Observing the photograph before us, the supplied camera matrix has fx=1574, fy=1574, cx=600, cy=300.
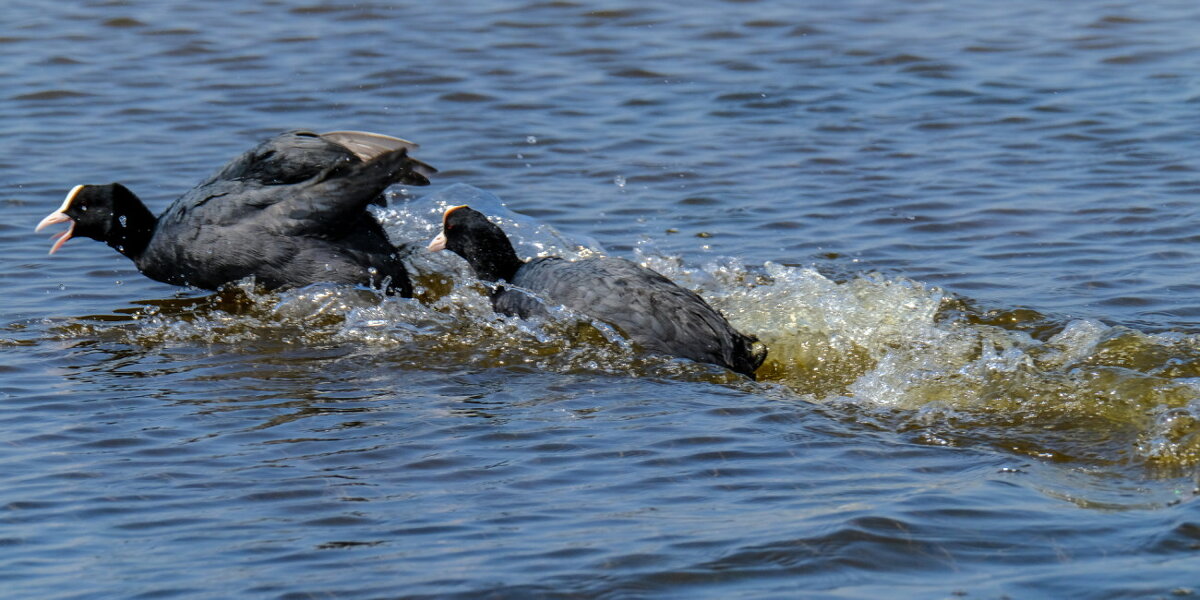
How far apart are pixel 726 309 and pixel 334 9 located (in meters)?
7.15

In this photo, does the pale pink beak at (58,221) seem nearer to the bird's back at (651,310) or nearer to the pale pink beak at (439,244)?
the pale pink beak at (439,244)

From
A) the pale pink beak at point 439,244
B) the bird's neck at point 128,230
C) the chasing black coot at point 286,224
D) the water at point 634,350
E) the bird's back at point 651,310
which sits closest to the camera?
the water at point 634,350

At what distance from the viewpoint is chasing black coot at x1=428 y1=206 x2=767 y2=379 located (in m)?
5.69

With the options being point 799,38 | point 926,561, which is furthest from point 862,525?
point 799,38

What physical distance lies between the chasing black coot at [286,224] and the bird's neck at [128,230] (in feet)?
0.17

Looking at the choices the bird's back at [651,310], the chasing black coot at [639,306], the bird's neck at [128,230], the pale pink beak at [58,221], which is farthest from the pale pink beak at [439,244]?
the pale pink beak at [58,221]

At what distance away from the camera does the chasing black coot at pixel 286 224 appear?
6.66 metres

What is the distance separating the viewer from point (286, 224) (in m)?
6.68

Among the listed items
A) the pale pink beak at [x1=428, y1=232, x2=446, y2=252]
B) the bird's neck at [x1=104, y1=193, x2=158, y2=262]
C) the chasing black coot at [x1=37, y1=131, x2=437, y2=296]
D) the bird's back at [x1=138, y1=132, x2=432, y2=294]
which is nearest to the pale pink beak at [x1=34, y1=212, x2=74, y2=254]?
the chasing black coot at [x1=37, y1=131, x2=437, y2=296]

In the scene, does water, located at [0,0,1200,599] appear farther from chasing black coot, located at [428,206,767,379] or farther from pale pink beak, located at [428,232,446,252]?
pale pink beak, located at [428,232,446,252]

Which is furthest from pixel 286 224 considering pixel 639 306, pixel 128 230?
pixel 639 306

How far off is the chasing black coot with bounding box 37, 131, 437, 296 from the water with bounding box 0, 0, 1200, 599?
176 millimetres

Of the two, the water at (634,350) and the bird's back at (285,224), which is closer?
the water at (634,350)

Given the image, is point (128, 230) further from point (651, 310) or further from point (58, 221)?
point (651, 310)
